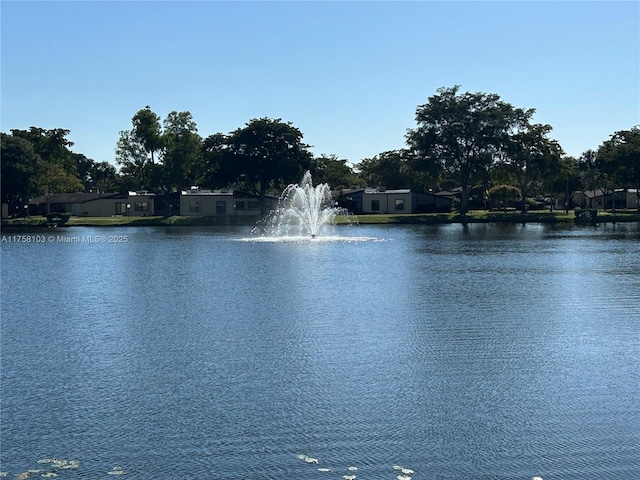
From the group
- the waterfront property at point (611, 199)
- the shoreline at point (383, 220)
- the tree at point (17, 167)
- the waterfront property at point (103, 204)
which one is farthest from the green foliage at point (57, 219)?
the waterfront property at point (611, 199)

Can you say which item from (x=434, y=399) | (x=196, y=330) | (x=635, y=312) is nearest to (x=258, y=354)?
(x=196, y=330)

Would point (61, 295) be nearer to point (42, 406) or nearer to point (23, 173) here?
point (42, 406)

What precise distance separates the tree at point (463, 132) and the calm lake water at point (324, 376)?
61.0 m

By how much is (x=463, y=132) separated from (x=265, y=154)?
2303 cm

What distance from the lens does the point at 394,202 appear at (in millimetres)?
100000

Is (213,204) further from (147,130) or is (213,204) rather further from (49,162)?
(49,162)

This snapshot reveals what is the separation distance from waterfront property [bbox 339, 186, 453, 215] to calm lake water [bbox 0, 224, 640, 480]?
68.2 meters

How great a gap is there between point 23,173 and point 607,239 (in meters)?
61.0

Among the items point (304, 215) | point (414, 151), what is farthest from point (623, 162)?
point (304, 215)

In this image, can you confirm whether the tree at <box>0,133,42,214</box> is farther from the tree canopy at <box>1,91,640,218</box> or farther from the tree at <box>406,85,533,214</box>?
the tree at <box>406,85,533,214</box>

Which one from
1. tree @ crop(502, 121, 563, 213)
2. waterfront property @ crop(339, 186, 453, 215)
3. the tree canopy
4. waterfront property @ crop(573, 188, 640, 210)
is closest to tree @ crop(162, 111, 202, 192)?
the tree canopy

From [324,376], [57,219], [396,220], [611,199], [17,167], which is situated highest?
[17,167]

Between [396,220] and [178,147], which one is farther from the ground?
[178,147]

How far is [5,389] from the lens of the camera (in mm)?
14188
